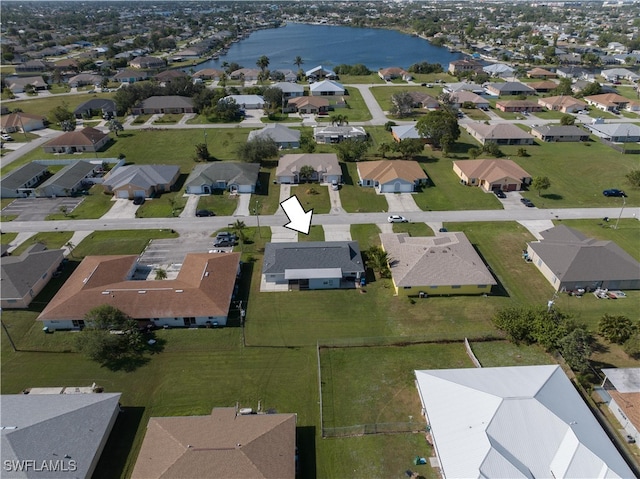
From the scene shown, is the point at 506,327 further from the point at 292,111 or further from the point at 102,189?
the point at 292,111

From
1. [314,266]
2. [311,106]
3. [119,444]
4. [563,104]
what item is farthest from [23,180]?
[563,104]

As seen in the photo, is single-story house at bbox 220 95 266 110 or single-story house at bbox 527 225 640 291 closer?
single-story house at bbox 527 225 640 291

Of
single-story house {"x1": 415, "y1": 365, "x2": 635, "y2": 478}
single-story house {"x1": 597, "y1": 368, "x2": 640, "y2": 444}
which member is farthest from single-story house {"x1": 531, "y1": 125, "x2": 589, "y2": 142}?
single-story house {"x1": 415, "y1": 365, "x2": 635, "y2": 478}

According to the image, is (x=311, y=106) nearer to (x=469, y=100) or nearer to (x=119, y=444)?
(x=469, y=100)

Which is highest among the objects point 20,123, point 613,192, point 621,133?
point 20,123

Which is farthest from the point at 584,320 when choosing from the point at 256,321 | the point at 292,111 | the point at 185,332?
the point at 292,111

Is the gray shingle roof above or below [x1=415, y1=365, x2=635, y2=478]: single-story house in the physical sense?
below

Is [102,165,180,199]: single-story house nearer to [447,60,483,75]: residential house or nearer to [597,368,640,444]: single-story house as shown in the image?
[597,368,640,444]: single-story house
